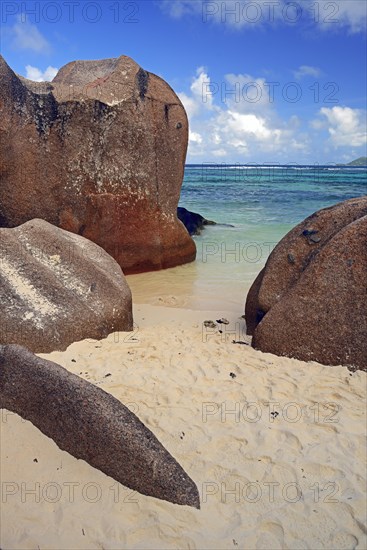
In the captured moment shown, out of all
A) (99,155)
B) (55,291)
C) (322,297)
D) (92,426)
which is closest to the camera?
(92,426)

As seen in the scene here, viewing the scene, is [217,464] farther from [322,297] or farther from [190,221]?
[190,221]

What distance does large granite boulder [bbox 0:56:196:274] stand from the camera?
6406 mm

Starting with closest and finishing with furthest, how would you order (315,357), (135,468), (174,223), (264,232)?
(135,468)
(315,357)
(174,223)
(264,232)

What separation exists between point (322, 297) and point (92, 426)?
2.11 metres

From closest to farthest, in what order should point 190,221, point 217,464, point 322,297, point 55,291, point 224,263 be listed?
point 217,464
point 322,297
point 55,291
point 224,263
point 190,221

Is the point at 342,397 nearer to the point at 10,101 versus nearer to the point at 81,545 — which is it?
the point at 81,545

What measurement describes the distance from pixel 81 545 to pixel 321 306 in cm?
244

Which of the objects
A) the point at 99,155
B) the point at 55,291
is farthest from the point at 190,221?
the point at 55,291

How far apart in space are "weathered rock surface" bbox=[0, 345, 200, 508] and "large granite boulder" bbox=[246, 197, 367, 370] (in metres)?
1.73

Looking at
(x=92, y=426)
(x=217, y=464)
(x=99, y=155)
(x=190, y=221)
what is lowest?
(x=217, y=464)

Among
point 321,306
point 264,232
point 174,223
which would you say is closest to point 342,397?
point 321,306

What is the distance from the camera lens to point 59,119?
645 centimetres

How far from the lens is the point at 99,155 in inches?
262

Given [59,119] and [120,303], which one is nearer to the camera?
[120,303]
